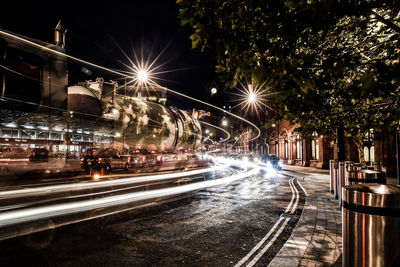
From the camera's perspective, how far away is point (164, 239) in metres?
4.80

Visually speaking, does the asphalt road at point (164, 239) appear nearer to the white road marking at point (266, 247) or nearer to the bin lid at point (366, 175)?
the white road marking at point (266, 247)

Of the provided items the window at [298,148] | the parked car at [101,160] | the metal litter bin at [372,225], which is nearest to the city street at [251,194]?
the metal litter bin at [372,225]

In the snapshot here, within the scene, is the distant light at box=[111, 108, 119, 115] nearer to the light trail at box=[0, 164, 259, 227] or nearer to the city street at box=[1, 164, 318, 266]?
the light trail at box=[0, 164, 259, 227]

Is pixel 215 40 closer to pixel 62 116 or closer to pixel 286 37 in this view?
pixel 286 37

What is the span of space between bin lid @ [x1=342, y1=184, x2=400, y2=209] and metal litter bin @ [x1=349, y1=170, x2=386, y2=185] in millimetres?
3033

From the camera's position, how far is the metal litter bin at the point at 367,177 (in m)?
5.11

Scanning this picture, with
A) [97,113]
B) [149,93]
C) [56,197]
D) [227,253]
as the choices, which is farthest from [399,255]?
[149,93]

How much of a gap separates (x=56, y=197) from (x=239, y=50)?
28.7 ft

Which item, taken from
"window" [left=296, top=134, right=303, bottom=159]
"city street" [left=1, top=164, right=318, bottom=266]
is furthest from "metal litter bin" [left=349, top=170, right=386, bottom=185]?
"window" [left=296, top=134, right=303, bottom=159]

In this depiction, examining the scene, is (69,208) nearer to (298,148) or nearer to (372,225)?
(372,225)

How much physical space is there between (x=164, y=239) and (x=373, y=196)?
390cm

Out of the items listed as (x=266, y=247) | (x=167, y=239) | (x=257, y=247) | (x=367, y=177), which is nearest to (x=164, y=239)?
(x=167, y=239)

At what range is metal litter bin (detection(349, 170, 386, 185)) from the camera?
16.8 ft

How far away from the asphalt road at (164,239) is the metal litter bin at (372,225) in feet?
5.61
